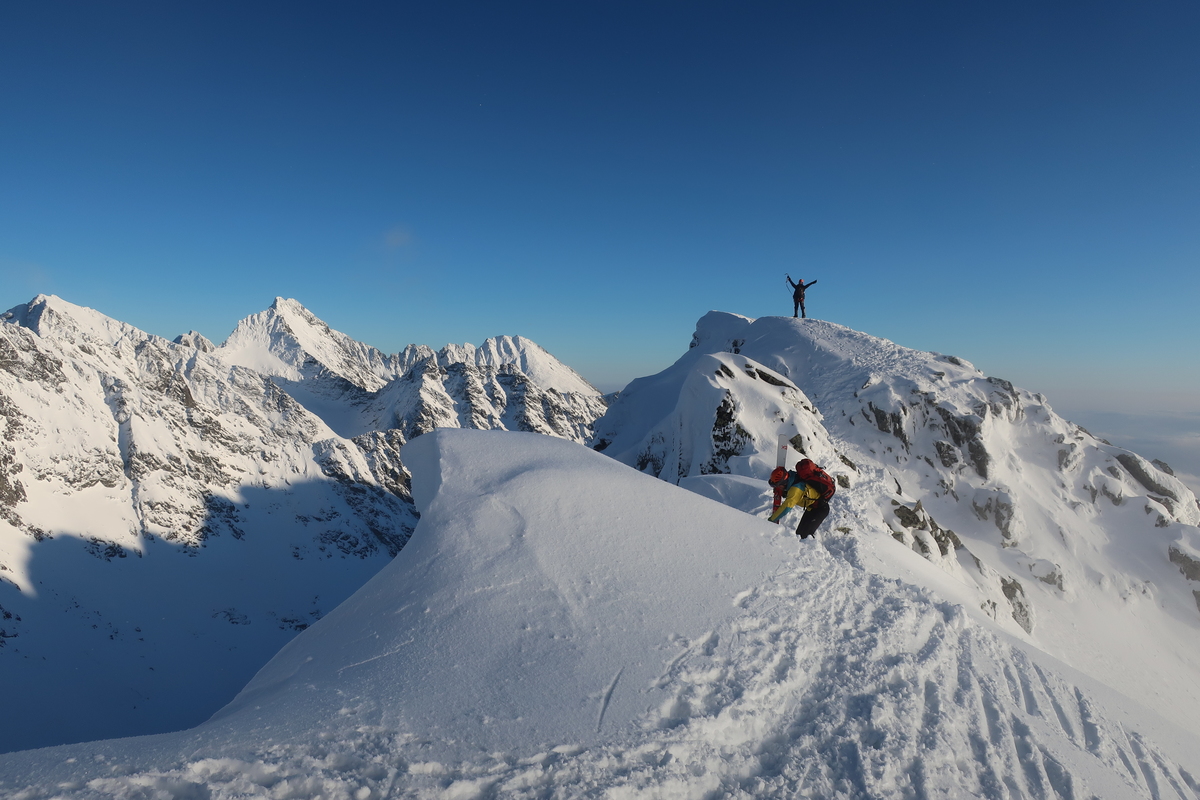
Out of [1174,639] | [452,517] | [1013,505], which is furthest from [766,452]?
[1174,639]

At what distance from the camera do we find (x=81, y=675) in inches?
2339

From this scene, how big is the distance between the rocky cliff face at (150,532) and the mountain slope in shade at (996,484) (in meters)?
53.4

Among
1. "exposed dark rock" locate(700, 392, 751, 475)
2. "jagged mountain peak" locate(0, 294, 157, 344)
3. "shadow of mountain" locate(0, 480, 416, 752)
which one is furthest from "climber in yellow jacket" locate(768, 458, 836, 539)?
"jagged mountain peak" locate(0, 294, 157, 344)

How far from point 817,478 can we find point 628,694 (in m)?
6.91

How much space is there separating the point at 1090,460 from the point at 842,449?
18.8m

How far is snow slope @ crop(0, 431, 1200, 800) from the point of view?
13.0 feet

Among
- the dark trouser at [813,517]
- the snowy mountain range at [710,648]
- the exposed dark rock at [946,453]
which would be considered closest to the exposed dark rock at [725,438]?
the snowy mountain range at [710,648]

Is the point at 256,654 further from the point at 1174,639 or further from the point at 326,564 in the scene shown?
the point at 1174,639

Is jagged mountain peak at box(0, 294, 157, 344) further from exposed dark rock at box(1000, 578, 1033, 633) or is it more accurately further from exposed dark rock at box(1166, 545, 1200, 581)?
exposed dark rock at box(1166, 545, 1200, 581)

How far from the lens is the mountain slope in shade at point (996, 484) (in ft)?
72.7

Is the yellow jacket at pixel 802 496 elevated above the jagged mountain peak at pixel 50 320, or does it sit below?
below

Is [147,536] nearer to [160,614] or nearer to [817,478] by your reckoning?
[160,614]

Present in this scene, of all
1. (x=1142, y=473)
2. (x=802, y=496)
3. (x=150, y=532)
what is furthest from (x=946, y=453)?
(x=150, y=532)

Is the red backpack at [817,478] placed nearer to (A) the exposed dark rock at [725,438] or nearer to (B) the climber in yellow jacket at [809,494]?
(B) the climber in yellow jacket at [809,494]
